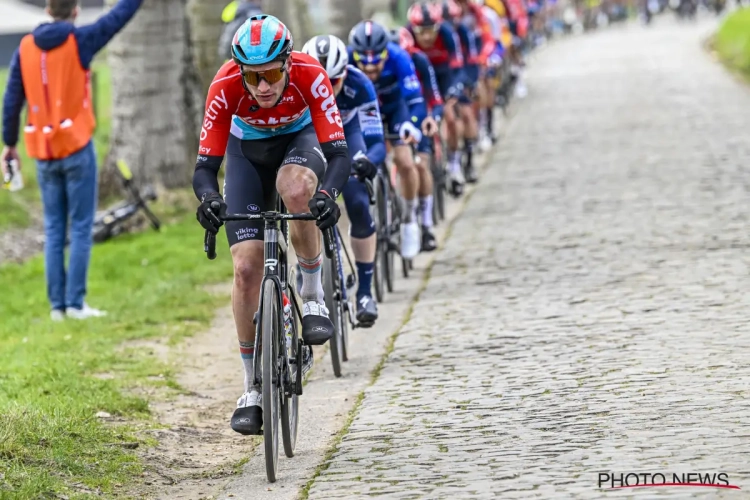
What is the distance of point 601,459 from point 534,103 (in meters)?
22.3

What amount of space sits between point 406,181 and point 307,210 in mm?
4898

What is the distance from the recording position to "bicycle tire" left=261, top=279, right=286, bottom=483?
6.23 m

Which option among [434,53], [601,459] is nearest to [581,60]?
[434,53]

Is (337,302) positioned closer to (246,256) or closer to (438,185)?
(246,256)

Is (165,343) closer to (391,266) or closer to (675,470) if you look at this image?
(391,266)

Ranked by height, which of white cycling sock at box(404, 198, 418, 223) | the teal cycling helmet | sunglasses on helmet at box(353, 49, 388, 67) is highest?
the teal cycling helmet

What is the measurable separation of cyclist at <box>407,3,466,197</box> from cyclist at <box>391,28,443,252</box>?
0.43 metres

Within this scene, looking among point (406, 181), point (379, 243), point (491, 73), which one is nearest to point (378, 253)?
point (379, 243)

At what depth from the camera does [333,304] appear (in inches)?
347

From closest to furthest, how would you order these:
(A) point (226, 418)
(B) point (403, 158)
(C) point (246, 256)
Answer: (C) point (246, 256) < (A) point (226, 418) < (B) point (403, 158)

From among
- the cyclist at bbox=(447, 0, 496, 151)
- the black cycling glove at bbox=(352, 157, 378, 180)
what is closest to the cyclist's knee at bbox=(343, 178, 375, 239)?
the black cycling glove at bbox=(352, 157, 378, 180)

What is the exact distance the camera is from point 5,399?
7938 millimetres

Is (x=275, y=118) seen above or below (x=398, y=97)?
above

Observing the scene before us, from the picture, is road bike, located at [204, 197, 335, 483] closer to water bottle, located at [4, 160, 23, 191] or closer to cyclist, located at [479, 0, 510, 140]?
water bottle, located at [4, 160, 23, 191]
